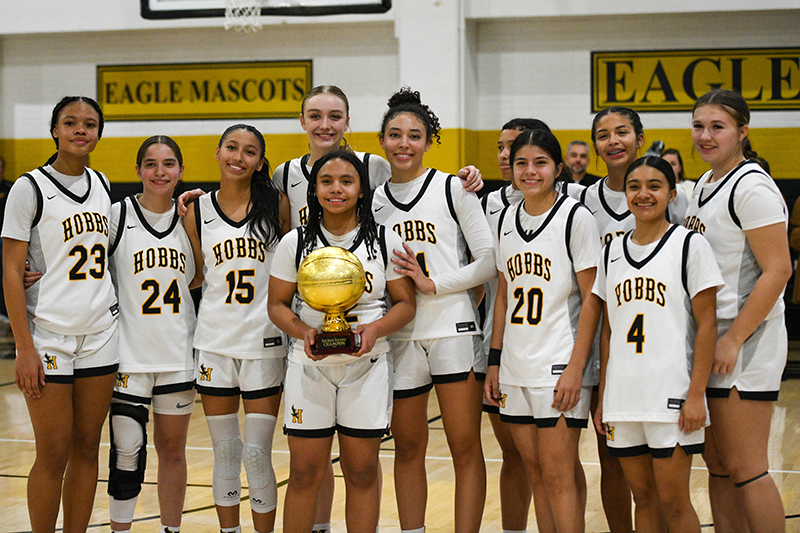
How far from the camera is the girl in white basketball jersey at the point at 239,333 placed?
3279 millimetres

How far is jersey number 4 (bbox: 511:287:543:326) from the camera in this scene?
3090 mm

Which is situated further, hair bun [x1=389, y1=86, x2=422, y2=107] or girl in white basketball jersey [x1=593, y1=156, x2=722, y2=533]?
hair bun [x1=389, y1=86, x2=422, y2=107]

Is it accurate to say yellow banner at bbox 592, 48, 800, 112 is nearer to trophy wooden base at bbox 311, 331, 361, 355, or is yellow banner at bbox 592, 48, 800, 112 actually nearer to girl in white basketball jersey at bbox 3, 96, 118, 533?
girl in white basketball jersey at bbox 3, 96, 118, 533

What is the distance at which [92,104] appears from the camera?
135 inches

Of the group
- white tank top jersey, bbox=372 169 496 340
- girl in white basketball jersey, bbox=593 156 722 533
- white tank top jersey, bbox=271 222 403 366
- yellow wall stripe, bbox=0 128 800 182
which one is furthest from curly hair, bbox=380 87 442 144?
yellow wall stripe, bbox=0 128 800 182

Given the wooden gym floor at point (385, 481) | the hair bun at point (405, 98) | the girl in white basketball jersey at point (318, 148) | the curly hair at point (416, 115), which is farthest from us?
the wooden gym floor at point (385, 481)

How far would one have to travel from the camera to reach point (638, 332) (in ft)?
9.45

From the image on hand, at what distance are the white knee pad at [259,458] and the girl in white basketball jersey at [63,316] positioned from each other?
57cm

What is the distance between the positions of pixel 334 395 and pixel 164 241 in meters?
0.94

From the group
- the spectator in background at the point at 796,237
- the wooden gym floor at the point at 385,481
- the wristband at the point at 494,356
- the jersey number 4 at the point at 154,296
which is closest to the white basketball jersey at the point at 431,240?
the wristband at the point at 494,356

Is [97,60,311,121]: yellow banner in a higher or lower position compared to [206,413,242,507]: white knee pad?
higher

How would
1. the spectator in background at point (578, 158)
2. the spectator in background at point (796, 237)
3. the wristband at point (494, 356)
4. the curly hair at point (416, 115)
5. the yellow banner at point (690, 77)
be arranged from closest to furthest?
the wristband at point (494, 356) → the curly hair at point (416, 115) → the spectator in background at point (578, 158) → the spectator in background at point (796, 237) → the yellow banner at point (690, 77)

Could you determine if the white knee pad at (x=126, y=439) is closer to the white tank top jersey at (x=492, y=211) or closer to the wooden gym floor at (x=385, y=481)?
the wooden gym floor at (x=385, y=481)

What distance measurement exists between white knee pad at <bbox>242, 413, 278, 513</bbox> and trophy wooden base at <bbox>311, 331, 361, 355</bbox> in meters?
0.56
